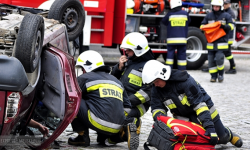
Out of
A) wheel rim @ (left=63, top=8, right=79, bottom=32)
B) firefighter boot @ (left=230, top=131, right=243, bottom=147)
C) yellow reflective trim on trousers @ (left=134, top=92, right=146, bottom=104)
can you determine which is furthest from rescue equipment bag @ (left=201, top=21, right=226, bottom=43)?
firefighter boot @ (left=230, top=131, right=243, bottom=147)

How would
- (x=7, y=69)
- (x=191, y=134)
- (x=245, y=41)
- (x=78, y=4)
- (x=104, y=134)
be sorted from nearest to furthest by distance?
1. (x=7, y=69)
2. (x=191, y=134)
3. (x=104, y=134)
4. (x=78, y=4)
5. (x=245, y=41)

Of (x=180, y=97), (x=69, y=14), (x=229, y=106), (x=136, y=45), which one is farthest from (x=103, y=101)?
(x=229, y=106)

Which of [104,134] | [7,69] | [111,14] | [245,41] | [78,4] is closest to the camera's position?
[7,69]

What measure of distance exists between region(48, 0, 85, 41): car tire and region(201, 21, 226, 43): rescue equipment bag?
4.71 meters

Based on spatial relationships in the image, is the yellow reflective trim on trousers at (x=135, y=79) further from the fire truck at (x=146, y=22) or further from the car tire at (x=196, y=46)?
the car tire at (x=196, y=46)

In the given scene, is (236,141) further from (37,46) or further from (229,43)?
(229,43)

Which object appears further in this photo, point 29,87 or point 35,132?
point 35,132

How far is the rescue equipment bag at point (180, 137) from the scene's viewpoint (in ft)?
14.1

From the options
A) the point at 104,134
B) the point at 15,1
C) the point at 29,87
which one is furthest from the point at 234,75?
the point at 29,87

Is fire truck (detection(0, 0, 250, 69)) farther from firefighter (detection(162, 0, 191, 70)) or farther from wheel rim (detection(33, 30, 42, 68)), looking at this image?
wheel rim (detection(33, 30, 42, 68))

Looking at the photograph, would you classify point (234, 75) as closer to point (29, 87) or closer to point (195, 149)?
point (195, 149)

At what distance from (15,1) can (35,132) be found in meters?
4.53

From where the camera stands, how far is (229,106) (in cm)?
747

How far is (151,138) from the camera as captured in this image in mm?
4488
